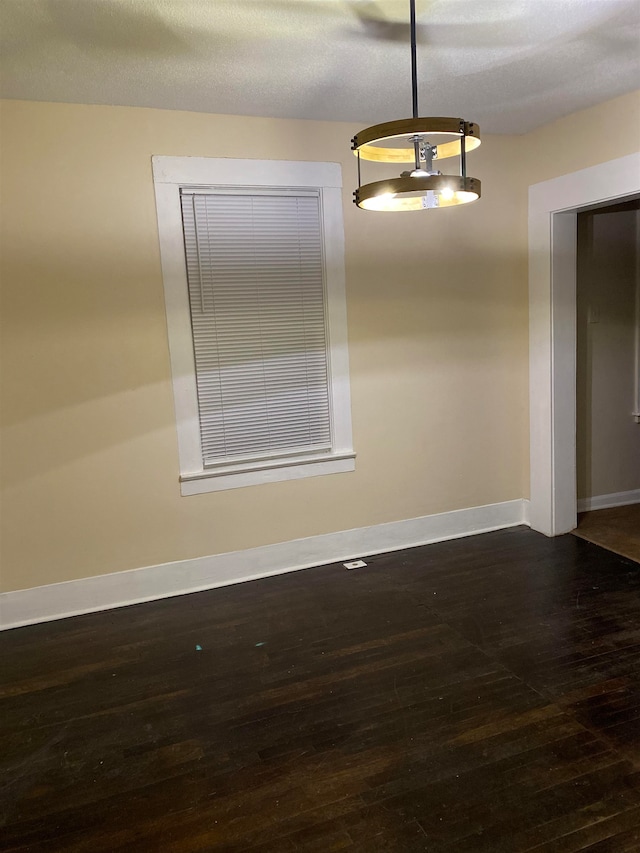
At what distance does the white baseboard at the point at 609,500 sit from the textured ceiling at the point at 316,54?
2776mm

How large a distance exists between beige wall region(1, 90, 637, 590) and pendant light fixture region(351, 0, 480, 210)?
4.68 feet

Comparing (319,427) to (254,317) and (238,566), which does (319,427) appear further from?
(238,566)

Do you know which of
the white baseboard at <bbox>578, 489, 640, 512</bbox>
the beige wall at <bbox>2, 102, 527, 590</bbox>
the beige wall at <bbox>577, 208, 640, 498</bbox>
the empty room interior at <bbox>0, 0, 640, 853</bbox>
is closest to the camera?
the empty room interior at <bbox>0, 0, 640, 853</bbox>

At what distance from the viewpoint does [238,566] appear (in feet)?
12.2

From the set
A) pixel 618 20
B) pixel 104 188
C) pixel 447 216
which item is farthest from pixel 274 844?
pixel 447 216

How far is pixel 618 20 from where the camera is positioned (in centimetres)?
246

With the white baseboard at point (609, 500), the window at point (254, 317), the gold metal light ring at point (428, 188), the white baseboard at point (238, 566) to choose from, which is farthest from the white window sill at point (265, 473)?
the white baseboard at point (609, 500)

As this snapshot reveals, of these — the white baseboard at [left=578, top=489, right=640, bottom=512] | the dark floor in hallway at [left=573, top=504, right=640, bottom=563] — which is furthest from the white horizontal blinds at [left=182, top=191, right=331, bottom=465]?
the white baseboard at [left=578, top=489, right=640, bottom=512]

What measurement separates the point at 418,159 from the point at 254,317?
171 cm

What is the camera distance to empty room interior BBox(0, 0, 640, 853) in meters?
2.10

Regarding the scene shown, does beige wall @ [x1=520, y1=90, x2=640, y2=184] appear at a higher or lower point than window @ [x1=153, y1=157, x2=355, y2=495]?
higher

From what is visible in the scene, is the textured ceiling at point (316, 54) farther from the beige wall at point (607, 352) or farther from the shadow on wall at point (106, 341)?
the beige wall at point (607, 352)

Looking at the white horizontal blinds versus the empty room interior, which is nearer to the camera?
the empty room interior

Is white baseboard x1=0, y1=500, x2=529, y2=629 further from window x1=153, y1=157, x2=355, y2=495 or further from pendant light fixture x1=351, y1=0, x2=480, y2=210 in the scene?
pendant light fixture x1=351, y1=0, x2=480, y2=210
